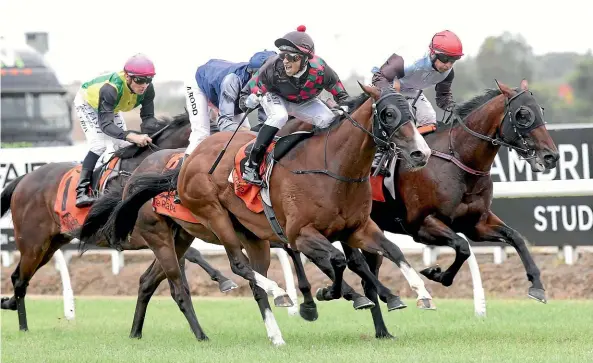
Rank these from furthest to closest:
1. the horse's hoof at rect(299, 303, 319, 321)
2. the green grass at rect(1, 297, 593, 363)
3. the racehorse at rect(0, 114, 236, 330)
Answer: the racehorse at rect(0, 114, 236, 330) < the horse's hoof at rect(299, 303, 319, 321) < the green grass at rect(1, 297, 593, 363)

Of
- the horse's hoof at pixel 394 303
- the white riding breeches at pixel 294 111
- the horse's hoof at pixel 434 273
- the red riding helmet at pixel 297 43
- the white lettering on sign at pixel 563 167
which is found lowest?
the horse's hoof at pixel 434 273

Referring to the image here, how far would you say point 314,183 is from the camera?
750 centimetres

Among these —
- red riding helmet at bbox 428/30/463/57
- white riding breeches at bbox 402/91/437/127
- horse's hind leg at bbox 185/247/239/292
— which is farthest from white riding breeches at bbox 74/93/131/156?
red riding helmet at bbox 428/30/463/57

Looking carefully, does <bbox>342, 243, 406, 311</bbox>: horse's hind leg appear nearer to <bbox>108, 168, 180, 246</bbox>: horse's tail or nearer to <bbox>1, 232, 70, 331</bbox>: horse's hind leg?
<bbox>108, 168, 180, 246</bbox>: horse's tail

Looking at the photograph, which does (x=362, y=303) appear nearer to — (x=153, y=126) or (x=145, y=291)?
(x=145, y=291)

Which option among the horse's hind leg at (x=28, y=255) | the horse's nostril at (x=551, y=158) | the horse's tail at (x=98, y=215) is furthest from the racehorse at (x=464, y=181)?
the horse's hind leg at (x=28, y=255)

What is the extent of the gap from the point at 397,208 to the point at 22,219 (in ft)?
11.3

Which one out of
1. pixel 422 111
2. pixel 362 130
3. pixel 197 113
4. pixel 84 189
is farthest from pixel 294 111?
pixel 84 189

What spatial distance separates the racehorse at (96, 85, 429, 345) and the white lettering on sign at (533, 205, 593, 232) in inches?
160

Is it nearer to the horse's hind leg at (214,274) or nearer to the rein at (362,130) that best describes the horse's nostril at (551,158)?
the rein at (362,130)

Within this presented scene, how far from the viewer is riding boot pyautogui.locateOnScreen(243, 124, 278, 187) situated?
780cm

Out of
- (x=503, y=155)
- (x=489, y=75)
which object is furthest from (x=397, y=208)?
(x=489, y=75)

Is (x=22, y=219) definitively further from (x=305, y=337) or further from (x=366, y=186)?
(x=366, y=186)

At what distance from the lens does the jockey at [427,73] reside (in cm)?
843
